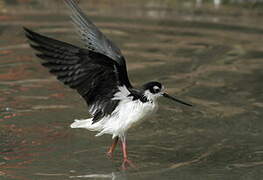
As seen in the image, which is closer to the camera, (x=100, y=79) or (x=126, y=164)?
(x=100, y=79)

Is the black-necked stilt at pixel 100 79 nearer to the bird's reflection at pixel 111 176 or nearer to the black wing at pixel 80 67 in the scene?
the black wing at pixel 80 67

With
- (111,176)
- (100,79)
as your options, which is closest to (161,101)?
(100,79)

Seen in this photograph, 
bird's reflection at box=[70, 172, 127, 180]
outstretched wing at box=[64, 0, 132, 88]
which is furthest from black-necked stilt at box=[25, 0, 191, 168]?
bird's reflection at box=[70, 172, 127, 180]

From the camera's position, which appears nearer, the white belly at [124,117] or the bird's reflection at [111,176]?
the bird's reflection at [111,176]

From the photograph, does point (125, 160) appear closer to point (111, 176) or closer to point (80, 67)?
point (111, 176)

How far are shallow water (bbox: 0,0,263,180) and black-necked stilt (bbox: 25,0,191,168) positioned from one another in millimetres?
480

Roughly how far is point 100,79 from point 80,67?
0.31 meters

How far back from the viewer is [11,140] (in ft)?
24.9

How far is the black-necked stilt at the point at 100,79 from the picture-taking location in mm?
6438

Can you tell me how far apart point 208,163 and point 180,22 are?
8.77 m

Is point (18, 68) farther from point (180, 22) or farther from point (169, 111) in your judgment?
point (180, 22)

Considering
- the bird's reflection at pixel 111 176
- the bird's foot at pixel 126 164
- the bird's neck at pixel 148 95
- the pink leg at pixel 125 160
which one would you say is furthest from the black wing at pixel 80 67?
the bird's reflection at pixel 111 176

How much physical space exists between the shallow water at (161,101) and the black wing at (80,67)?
869 millimetres

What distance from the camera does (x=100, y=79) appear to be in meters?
6.76
